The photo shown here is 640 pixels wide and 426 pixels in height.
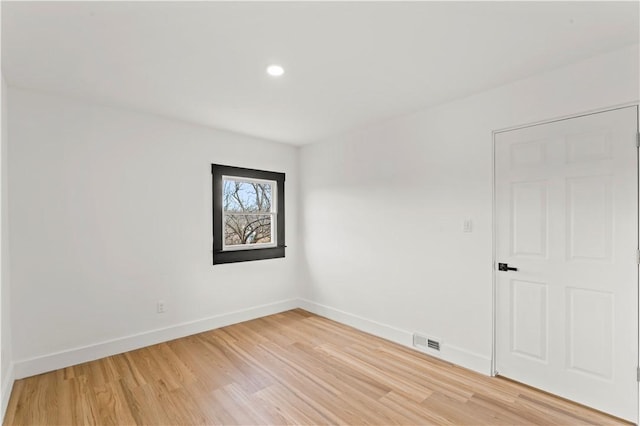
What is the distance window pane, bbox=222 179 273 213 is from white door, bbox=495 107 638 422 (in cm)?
295

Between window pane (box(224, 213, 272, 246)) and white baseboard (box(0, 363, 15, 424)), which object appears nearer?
white baseboard (box(0, 363, 15, 424))

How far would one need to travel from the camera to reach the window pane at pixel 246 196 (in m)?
4.13

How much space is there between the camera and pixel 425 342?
320cm

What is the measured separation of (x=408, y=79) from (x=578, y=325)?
2.27 metres

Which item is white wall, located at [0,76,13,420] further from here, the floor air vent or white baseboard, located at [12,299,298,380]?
the floor air vent

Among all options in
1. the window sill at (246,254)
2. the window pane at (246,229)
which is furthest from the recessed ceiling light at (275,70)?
the window sill at (246,254)

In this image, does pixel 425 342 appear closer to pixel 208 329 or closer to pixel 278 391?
pixel 278 391

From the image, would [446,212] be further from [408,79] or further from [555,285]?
[408,79]

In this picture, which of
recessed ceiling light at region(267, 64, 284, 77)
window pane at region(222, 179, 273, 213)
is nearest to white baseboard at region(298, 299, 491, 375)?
window pane at region(222, 179, 273, 213)

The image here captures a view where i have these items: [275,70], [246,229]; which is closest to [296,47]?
[275,70]

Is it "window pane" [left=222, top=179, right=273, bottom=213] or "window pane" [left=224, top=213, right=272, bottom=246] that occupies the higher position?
"window pane" [left=222, top=179, right=273, bottom=213]

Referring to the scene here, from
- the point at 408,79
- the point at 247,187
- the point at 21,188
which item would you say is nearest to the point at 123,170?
the point at 21,188

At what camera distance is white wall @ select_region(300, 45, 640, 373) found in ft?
7.97

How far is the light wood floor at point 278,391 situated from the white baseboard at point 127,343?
0.08 meters
